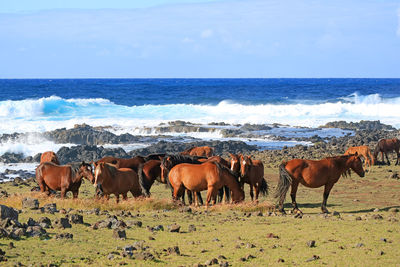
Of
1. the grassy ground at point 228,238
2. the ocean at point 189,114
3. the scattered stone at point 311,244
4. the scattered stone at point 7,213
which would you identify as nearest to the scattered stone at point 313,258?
the grassy ground at point 228,238

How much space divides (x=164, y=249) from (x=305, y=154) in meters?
20.6

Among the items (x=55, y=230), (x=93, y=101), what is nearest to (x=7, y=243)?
(x=55, y=230)

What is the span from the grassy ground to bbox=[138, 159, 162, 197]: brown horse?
59.2 inches

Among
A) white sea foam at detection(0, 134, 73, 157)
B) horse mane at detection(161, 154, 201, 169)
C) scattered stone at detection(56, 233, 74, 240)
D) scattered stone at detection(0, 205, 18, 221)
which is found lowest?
white sea foam at detection(0, 134, 73, 157)

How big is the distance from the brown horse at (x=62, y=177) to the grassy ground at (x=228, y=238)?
453 mm

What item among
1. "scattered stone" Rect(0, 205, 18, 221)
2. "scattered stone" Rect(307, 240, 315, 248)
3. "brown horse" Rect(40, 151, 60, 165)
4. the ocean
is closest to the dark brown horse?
"brown horse" Rect(40, 151, 60, 165)

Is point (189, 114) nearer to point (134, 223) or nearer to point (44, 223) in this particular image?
point (134, 223)

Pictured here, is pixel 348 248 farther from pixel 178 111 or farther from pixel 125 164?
pixel 178 111

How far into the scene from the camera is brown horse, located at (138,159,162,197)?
15195 mm

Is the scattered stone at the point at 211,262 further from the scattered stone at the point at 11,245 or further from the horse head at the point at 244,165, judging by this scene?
the horse head at the point at 244,165

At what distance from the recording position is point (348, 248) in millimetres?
8883

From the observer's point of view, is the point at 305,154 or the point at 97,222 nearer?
the point at 97,222

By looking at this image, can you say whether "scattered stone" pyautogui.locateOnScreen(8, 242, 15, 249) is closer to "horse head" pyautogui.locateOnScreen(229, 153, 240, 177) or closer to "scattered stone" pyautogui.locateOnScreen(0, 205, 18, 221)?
"scattered stone" pyautogui.locateOnScreen(0, 205, 18, 221)

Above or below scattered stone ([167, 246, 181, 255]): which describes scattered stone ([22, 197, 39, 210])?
below
